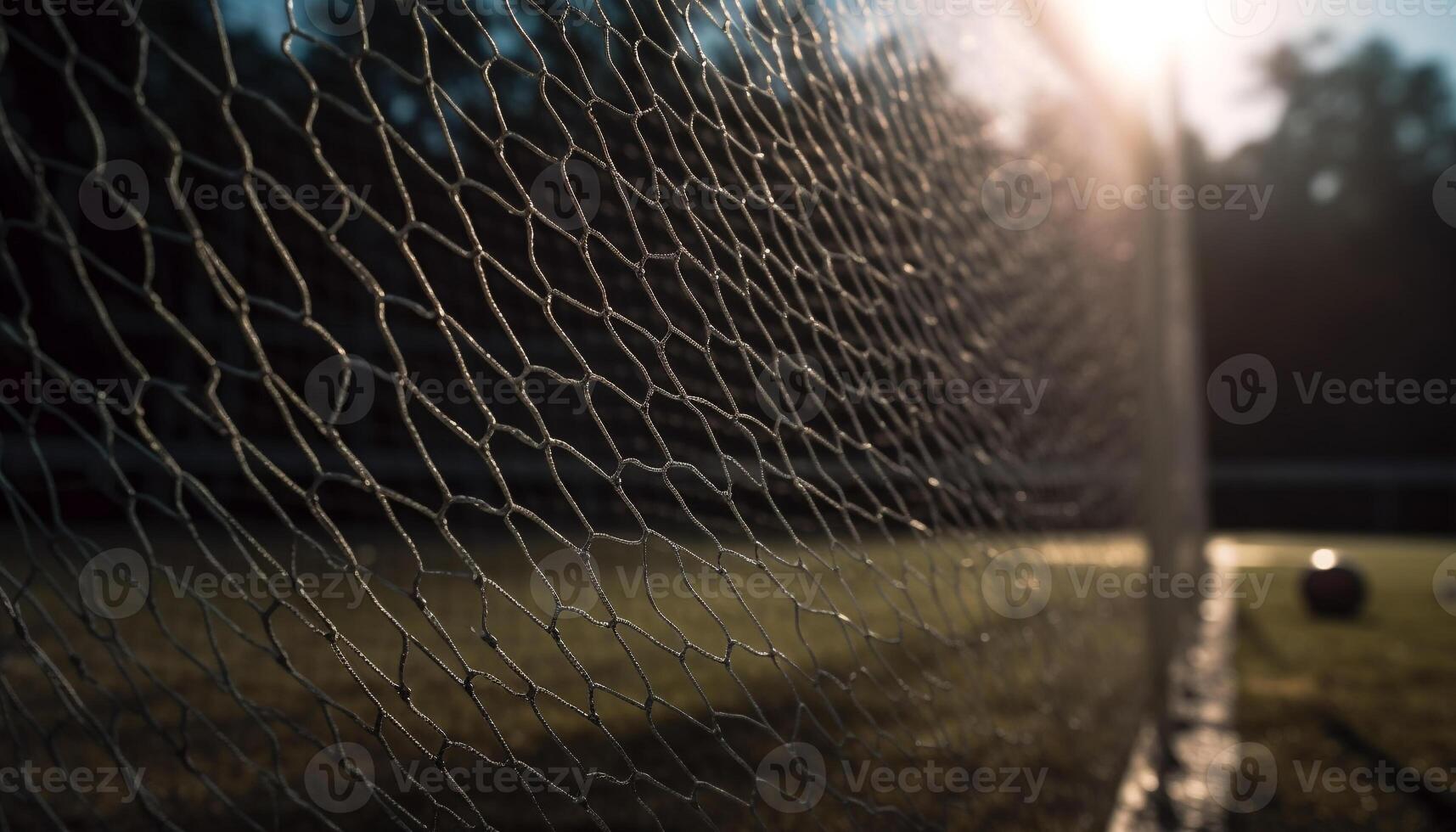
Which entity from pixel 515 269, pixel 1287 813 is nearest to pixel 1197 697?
pixel 1287 813

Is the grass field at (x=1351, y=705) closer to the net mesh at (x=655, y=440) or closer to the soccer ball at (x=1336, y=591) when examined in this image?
the soccer ball at (x=1336, y=591)

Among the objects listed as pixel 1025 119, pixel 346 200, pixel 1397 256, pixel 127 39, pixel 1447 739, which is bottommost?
pixel 346 200

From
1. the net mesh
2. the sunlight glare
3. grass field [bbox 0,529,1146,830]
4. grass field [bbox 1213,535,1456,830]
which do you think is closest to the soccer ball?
grass field [bbox 1213,535,1456,830]

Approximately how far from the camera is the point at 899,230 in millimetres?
2195

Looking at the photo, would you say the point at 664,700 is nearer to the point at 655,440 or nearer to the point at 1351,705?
the point at 655,440

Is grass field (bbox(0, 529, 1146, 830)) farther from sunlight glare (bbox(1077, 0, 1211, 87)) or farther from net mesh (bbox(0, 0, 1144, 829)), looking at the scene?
sunlight glare (bbox(1077, 0, 1211, 87))

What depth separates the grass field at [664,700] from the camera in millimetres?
1695

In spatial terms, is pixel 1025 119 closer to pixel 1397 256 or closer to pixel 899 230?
pixel 899 230

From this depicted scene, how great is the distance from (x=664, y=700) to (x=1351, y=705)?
9.31 ft

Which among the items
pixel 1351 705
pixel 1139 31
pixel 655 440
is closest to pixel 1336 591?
pixel 1351 705

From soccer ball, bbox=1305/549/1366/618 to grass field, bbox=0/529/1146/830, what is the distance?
8.58 ft

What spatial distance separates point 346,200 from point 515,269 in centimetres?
353

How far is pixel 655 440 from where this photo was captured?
1.29 m

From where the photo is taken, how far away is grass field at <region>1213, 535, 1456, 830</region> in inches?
108
